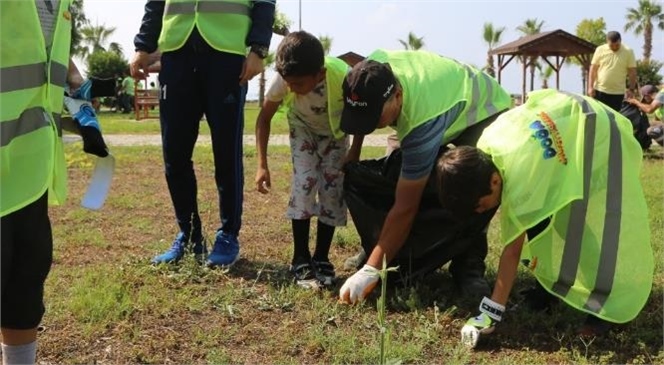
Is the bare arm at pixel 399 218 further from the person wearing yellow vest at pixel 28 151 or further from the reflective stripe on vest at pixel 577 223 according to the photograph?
the person wearing yellow vest at pixel 28 151

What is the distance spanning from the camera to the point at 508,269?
8.45 ft

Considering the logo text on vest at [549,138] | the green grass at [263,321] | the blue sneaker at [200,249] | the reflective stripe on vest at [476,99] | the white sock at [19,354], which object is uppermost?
the reflective stripe on vest at [476,99]

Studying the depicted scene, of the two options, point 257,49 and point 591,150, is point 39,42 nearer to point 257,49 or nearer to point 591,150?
point 257,49

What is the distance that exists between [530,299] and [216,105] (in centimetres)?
165

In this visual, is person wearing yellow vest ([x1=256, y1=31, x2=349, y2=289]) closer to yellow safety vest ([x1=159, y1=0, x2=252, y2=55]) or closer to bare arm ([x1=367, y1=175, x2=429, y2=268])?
yellow safety vest ([x1=159, y1=0, x2=252, y2=55])

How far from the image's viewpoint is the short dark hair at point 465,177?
2.49 metres

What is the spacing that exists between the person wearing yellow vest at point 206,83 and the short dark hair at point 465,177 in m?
1.22

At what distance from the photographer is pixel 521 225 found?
250cm

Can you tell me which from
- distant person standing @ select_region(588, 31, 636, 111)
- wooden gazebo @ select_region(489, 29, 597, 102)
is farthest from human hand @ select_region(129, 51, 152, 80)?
wooden gazebo @ select_region(489, 29, 597, 102)

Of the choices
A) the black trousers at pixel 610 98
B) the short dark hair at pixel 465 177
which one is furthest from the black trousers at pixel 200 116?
the black trousers at pixel 610 98

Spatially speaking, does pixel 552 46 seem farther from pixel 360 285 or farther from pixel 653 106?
pixel 360 285

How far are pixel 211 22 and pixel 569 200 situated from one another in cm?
179

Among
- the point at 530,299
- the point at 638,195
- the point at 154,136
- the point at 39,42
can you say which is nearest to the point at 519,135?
the point at 638,195

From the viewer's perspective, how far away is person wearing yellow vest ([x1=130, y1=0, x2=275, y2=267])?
130 inches
